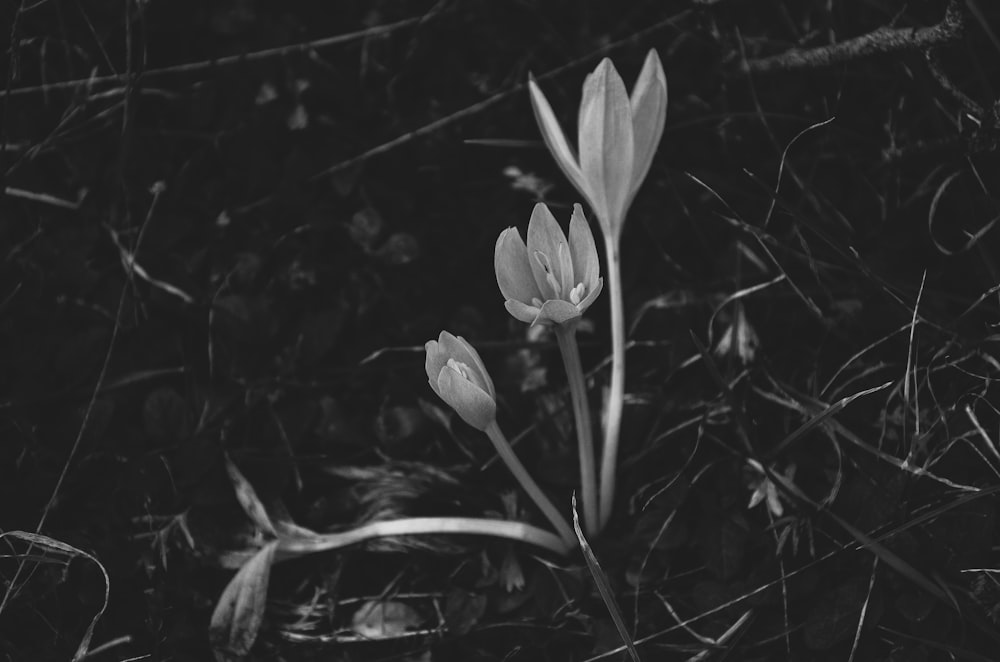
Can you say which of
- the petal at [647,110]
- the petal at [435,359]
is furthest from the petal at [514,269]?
the petal at [647,110]

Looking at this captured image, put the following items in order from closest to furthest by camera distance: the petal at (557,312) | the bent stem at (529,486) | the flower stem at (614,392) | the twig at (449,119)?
1. the petal at (557,312)
2. the bent stem at (529,486)
3. the flower stem at (614,392)
4. the twig at (449,119)

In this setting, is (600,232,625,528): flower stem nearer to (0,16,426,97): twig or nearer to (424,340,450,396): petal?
(424,340,450,396): petal

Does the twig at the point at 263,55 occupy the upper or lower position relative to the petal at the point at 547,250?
upper

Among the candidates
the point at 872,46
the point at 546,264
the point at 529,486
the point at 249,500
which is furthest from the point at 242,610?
the point at 872,46

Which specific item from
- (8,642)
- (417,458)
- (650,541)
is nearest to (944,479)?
(650,541)

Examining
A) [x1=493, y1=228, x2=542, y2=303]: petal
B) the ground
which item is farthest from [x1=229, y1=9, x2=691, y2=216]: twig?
[x1=493, y1=228, x2=542, y2=303]: petal

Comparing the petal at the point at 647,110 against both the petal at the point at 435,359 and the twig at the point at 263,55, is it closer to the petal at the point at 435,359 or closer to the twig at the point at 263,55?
the petal at the point at 435,359
